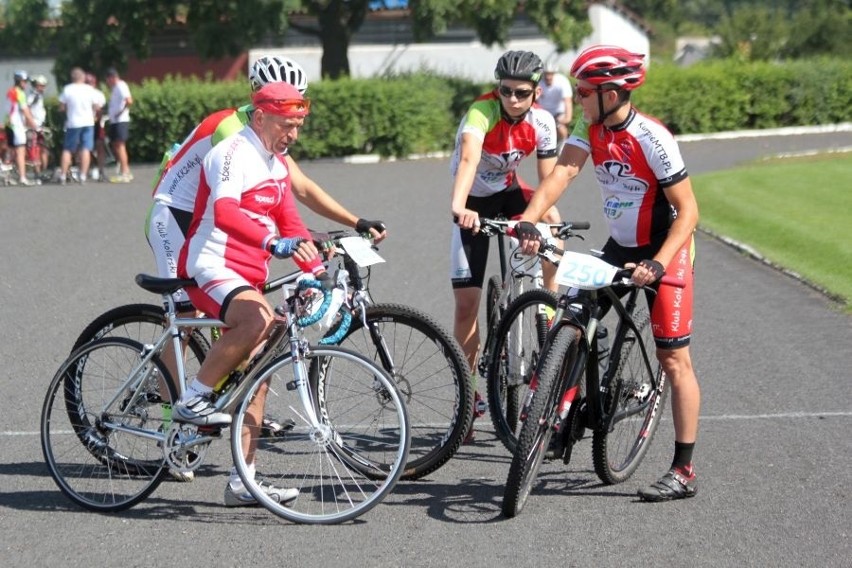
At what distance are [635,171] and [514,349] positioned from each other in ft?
4.06

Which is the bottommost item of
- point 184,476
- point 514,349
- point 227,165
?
point 184,476

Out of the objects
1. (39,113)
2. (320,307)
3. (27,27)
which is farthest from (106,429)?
(27,27)

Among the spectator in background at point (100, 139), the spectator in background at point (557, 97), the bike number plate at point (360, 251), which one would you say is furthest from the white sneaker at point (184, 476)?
the spectator in background at point (557, 97)

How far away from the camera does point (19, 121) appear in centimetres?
2455

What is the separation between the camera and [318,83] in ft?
99.8

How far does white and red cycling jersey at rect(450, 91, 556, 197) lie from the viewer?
7.71 meters


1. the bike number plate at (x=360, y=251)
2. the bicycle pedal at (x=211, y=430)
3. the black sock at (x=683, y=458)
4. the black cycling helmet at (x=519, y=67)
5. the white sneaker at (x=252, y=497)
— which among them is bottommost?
the white sneaker at (x=252, y=497)

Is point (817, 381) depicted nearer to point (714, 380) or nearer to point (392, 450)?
point (714, 380)

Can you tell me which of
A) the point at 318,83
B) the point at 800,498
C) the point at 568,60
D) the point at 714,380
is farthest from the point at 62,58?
the point at 800,498

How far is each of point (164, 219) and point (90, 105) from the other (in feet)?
59.9

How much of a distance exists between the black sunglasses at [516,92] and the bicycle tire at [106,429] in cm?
239

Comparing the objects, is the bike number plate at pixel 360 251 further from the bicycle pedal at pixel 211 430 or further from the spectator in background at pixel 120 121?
the spectator in background at pixel 120 121

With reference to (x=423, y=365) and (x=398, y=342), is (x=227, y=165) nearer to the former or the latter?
(x=398, y=342)

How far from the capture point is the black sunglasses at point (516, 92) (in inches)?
294
